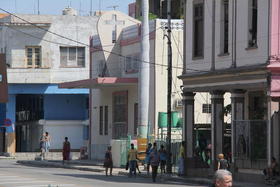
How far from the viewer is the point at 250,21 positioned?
112 ft

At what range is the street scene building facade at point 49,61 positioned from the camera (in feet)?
218

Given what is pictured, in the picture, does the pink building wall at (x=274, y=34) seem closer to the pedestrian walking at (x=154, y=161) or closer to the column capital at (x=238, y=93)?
the column capital at (x=238, y=93)

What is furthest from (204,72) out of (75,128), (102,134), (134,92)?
(75,128)

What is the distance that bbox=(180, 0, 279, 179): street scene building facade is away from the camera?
32781mm

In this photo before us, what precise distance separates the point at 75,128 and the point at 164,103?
2111cm

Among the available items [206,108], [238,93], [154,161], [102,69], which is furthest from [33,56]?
[238,93]

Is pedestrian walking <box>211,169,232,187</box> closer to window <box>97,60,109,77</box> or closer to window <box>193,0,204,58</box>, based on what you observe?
window <box>193,0,204,58</box>

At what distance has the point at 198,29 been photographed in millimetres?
38469

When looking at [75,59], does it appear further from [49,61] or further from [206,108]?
[206,108]

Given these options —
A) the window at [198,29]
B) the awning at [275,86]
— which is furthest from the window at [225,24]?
the awning at [275,86]

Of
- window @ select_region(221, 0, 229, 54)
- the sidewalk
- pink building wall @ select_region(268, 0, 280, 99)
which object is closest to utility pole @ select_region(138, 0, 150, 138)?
the sidewalk

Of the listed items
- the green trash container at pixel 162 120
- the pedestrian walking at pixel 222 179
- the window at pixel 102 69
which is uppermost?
the window at pixel 102 69

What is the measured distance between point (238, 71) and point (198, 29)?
4585mm

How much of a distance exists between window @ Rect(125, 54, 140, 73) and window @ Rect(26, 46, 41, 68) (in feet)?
52.7
